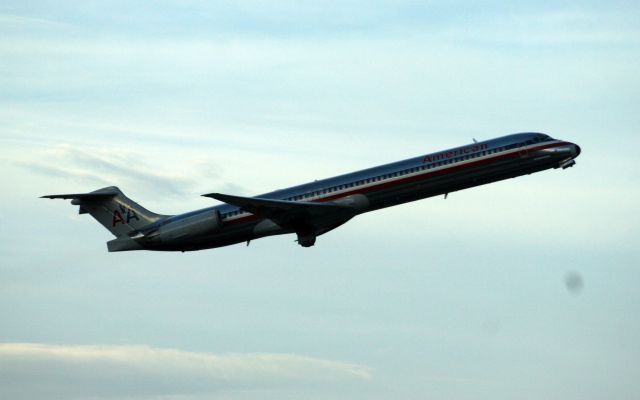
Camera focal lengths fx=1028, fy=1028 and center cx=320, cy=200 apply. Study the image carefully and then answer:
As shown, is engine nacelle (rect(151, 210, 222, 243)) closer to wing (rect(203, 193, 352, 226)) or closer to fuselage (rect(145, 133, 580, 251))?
wing (rect(203, 193, 352, 226))

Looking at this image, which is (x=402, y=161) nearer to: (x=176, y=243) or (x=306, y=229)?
(x=306, y=229)

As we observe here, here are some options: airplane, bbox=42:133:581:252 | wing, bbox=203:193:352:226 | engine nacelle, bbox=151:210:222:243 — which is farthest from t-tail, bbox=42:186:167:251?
wing, bbox=203:193:352:226

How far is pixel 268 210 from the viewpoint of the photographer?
201 feet

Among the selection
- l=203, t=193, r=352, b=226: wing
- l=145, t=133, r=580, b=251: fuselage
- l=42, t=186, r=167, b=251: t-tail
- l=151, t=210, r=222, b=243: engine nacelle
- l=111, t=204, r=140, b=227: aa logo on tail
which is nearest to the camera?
l=203, t=193, r=352, b=226: wing

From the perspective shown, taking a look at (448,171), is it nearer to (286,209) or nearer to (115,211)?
(286,209)

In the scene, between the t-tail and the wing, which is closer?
the wing

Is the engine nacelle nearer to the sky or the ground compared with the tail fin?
nearer to the ground

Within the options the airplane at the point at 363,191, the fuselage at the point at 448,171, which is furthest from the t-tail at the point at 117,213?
the fuselage at the point at 448,171

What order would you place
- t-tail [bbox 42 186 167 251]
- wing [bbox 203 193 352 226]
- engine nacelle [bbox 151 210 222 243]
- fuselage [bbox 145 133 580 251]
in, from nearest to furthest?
1. wing [bbox 203 193 352 226]
2. fuselage [bbox 145 133 580 251]
3. engine nacelle [bbox 151 210 222 243]
4. t-tail [bbox 42 186 167 251]

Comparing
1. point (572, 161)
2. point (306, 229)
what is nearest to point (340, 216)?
point (306, 229)

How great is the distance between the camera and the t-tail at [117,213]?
220ft

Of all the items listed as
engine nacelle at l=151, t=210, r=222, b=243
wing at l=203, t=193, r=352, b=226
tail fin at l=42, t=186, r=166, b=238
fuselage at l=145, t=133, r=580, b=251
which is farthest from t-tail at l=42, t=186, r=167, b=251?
fuselage at l=145, t=133, r=580, b=251

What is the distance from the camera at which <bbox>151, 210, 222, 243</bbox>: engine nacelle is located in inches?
2494

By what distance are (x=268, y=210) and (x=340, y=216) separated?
14.2ft
